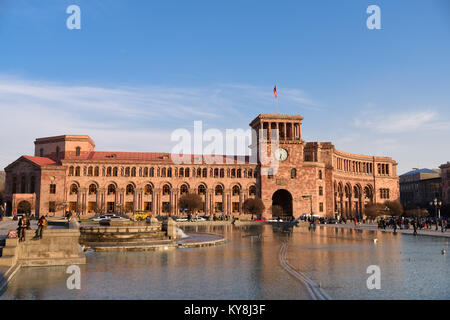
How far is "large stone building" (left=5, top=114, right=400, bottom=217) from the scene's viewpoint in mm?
71188

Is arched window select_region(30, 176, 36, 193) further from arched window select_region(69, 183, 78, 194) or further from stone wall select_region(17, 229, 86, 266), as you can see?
stone wall select_region(17, 229, 86, 266)

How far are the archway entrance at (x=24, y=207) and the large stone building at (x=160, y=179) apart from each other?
16 cm

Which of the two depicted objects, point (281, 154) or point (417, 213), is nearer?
point (417, 213)

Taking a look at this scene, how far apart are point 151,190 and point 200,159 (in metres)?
11.7

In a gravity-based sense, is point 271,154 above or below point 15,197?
above

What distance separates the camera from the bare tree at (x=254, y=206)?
7222 centimetres

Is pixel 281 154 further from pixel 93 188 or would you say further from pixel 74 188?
pixel 74 188

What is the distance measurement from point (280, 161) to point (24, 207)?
49.9m

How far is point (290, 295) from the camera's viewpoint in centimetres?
1009

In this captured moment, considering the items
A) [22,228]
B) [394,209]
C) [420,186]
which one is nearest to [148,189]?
[394,209]

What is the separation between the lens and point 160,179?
76.6 m
